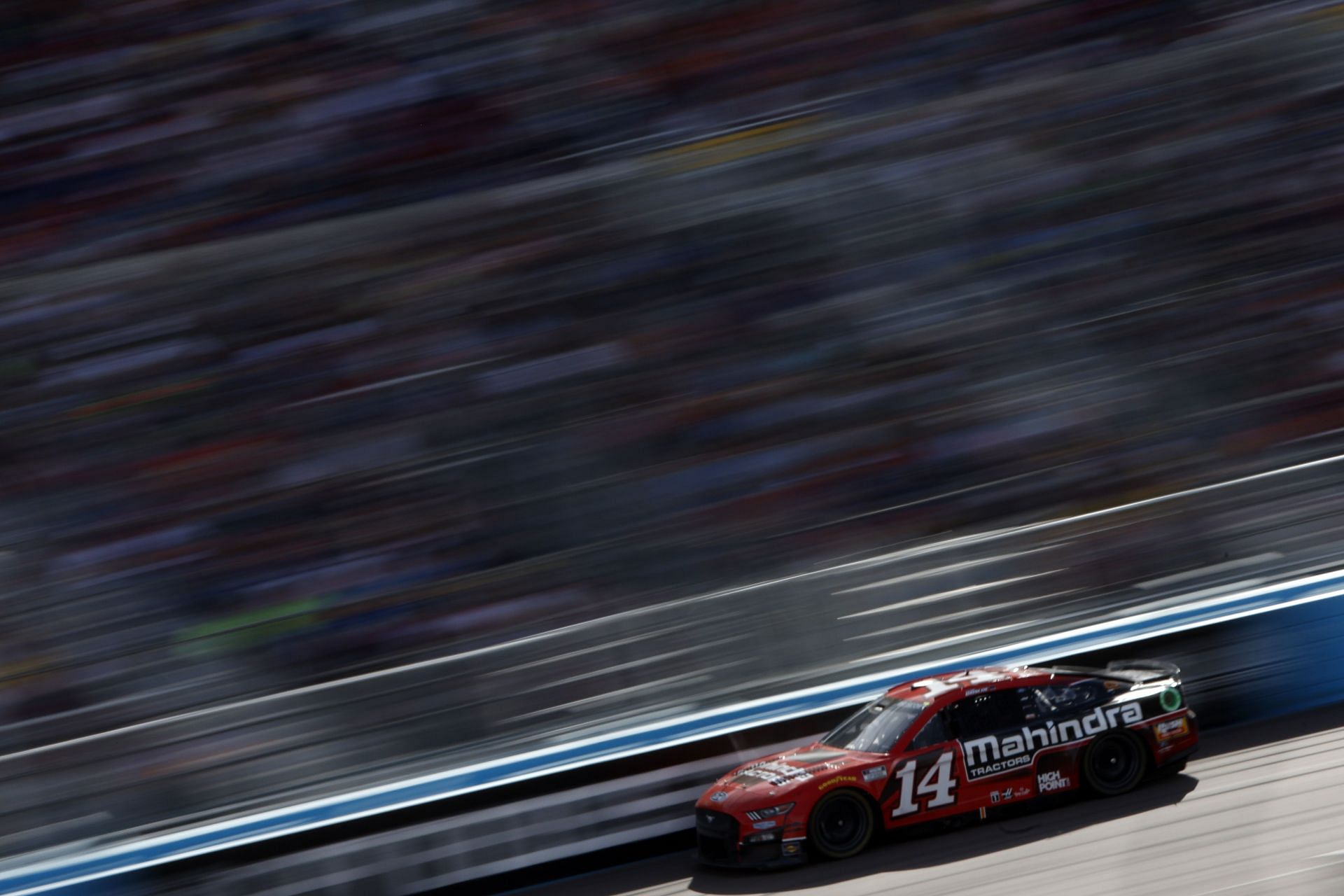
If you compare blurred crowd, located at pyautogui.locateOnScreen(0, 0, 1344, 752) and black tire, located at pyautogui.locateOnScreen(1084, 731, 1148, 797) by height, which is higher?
blurred crowd, located at pyautogui.locateOnScreen(0, 0, 1344, 752)

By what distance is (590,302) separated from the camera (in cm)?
1026

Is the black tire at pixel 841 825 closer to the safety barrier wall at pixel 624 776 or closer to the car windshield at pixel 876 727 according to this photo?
the car windshield at pixel 876 727

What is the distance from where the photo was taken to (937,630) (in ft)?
26.4

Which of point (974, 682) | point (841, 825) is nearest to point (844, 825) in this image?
point (841, 825)

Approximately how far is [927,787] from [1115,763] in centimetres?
106

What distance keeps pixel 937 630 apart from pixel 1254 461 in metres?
3.56

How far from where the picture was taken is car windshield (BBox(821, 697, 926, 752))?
6781mm

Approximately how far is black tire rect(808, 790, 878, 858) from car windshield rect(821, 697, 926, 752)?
30cm

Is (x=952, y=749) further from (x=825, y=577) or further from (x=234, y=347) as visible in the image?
(x=234, y=347)

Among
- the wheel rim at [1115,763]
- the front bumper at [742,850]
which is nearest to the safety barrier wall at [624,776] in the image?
the front bumper at [742,850]

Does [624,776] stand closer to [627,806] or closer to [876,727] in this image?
[627,806]

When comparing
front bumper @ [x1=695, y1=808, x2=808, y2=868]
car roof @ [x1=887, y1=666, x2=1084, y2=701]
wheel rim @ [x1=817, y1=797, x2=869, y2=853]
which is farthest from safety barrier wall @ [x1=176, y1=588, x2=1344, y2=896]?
wheel rim @ [x1=817, y1=797, x2=869, y2=853]

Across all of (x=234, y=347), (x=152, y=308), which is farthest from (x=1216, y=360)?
(x=152, y=308)

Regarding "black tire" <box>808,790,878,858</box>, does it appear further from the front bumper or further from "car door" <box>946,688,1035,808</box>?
"car door" <box>946,688,1035,808</box>
